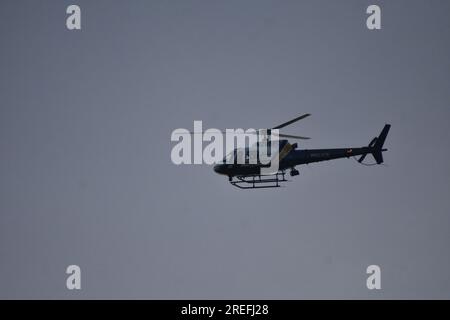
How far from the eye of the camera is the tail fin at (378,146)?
42250 mm

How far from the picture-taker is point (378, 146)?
140ft

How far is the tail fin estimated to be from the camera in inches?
1663

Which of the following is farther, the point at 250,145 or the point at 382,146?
the point at 382,146

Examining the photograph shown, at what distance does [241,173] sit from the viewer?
3881 cm
